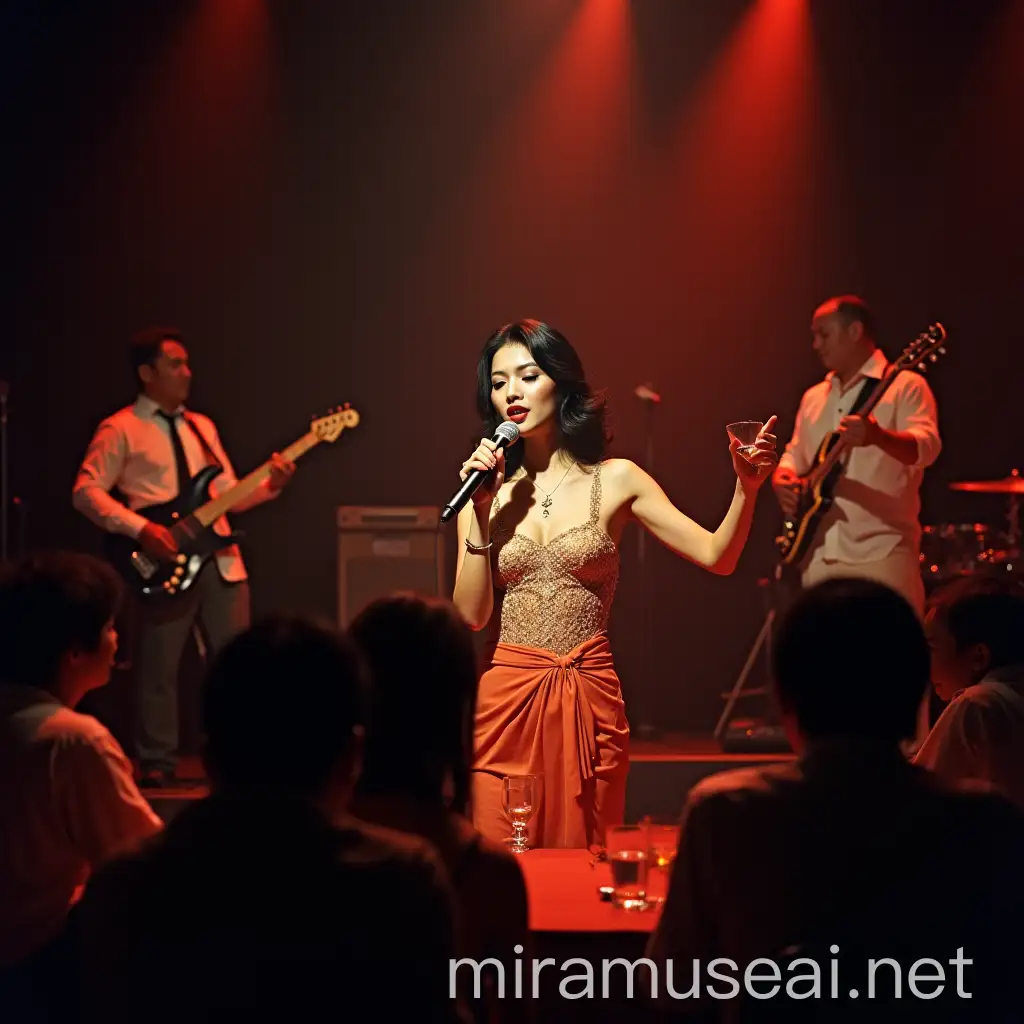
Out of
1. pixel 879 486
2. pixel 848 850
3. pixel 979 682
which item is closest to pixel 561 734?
pixel 979 682

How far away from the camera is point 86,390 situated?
22.4ft

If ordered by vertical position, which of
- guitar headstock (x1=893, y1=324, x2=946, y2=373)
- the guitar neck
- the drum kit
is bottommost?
the drum kit

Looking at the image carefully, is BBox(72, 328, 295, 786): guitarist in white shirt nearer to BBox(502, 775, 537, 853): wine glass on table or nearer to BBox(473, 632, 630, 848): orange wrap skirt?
BBox(473, 632, 630, 848): orange wrap skirt

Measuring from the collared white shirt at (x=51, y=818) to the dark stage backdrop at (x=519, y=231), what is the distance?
504cm

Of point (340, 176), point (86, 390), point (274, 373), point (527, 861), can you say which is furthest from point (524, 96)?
point (527, 861)

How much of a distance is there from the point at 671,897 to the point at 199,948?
1.79 feet

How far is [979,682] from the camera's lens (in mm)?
2344

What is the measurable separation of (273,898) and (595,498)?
1927 mm

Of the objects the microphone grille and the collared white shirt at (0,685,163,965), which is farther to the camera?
the microphone grille

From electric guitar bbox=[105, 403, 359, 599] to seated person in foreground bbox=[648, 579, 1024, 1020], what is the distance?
442 cm

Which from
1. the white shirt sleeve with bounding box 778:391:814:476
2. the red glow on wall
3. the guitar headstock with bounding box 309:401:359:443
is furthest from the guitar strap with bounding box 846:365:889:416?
the guitar headstock with bounding box 309:401:359:443

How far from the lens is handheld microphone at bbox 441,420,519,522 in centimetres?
296

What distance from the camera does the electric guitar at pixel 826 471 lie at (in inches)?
209

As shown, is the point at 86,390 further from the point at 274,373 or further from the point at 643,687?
the point at 643,687
